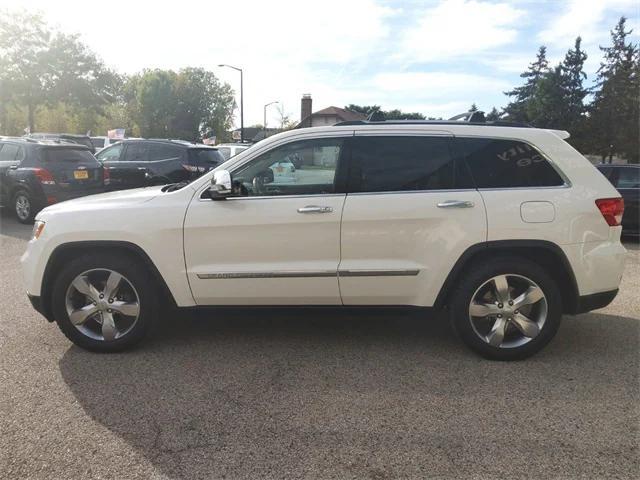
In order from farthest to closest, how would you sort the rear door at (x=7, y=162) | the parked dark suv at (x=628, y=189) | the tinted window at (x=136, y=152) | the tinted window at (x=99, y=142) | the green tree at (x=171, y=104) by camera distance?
the green tree at (x=171, y=104) < the tinted window at (x=99, y=142) < the tinted window at (x=136, y=152) < the rear door at (x=7, y=162) < the parked dark suv at (x=628, y=189)

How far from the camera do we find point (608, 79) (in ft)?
135

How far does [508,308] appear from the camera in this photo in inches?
148

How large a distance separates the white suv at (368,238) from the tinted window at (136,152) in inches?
332

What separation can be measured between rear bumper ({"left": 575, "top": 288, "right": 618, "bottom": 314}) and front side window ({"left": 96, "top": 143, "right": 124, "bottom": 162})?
36.6ft

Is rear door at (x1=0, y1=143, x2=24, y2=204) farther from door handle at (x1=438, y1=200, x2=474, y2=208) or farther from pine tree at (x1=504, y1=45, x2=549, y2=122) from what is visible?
pine tree at (x1=504, y1=45, x2=549, y2=122)

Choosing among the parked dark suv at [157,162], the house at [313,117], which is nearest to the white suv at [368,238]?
the house at [313,117]

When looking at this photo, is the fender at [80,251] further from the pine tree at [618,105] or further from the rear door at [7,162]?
the pine tree at [618,105]

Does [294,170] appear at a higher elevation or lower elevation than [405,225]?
higher

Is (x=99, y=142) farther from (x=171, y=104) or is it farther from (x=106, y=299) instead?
(x=171, y=104)

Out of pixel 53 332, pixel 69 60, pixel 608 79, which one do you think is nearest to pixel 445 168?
pixel 53 332

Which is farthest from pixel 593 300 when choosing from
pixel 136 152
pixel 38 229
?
pixel 136 152

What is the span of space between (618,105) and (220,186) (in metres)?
43.9

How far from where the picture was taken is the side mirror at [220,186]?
3.66m

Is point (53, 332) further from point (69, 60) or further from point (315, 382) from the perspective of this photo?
point (69, 60)
